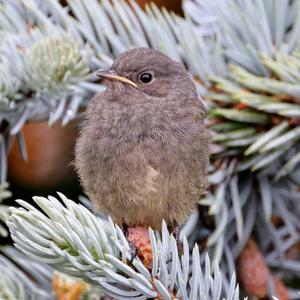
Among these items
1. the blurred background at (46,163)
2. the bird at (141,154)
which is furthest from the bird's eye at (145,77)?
the blurred background at (46,163)

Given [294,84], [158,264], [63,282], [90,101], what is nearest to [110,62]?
[90,101]

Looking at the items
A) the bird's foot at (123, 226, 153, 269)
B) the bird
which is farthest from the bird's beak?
the bird's foot at (123, 226, 153, 269)

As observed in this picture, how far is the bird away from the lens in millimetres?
1882

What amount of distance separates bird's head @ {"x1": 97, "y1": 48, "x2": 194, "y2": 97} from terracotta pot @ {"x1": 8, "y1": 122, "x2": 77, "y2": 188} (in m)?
0.36

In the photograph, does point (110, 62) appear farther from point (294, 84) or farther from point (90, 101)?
point (294, 84)

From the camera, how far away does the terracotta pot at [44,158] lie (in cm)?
242

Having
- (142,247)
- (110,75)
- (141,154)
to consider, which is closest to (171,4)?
(110,75)

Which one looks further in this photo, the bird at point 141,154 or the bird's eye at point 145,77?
the bird's eye at point 145,77

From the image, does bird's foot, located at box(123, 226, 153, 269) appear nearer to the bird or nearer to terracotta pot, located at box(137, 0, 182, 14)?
the bird

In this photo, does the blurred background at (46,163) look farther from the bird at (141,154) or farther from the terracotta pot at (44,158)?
the bird at (141,154)

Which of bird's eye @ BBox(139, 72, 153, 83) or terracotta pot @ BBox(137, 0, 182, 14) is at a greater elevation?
→ terracotta pot @ BBox(137, 0, 182, 14)

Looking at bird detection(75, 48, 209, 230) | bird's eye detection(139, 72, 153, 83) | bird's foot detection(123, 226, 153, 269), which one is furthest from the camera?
bird's eye detection(139, 72, 153, 83)

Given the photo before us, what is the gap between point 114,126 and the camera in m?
1.97

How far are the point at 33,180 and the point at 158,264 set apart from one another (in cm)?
121
